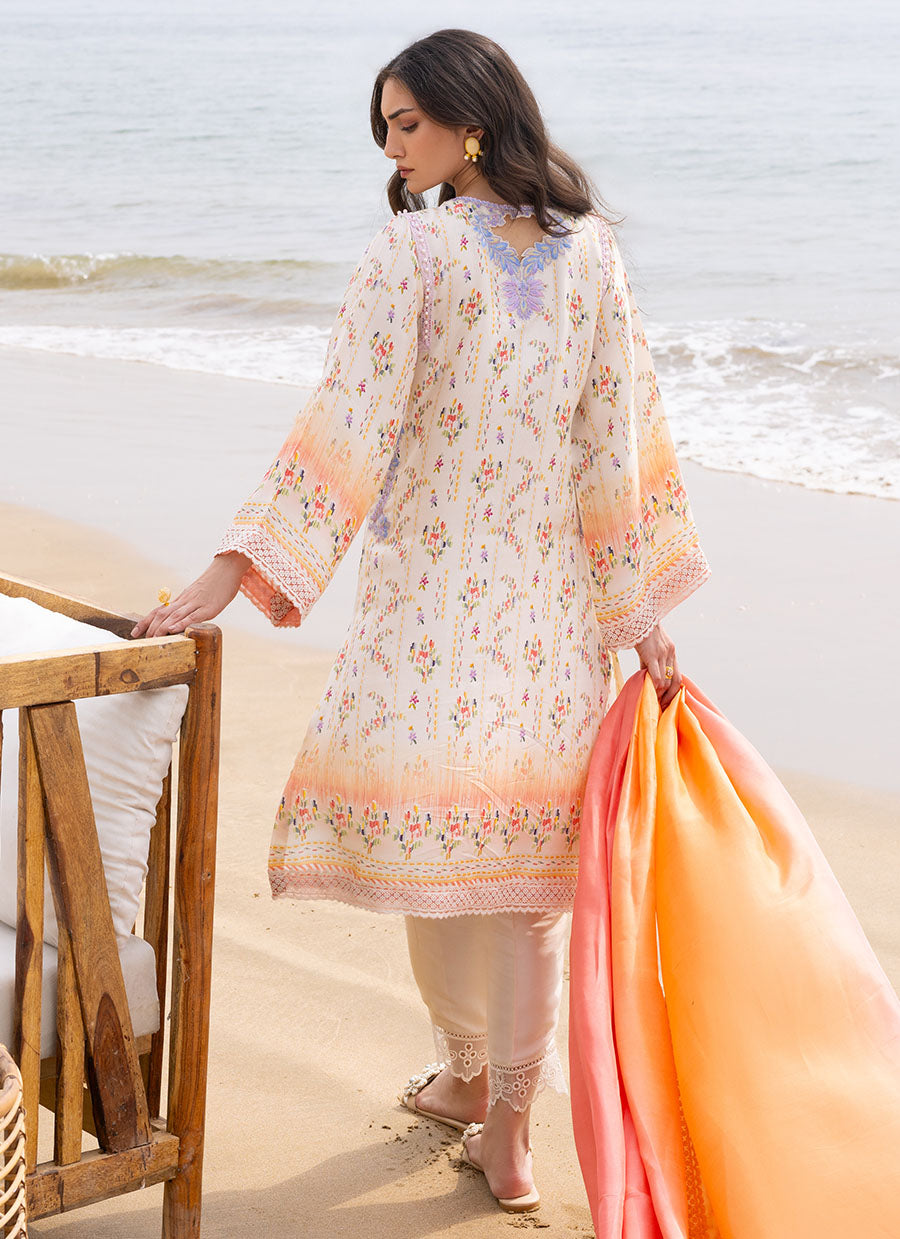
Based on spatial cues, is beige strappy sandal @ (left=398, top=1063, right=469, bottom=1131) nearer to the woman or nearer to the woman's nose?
the woman

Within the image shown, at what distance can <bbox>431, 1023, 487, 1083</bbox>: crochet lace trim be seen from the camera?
2383 mm

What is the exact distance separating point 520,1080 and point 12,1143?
97cm

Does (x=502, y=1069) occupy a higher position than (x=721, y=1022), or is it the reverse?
(x=721, y=1022)

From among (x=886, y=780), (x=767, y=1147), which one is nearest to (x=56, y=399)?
(x=886, y=780)

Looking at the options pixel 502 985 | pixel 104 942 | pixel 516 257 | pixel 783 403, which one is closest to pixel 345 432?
pixel 516 257

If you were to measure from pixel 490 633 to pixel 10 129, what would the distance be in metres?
25.9

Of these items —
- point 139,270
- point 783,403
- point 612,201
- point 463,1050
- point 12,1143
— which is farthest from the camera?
point 612,201

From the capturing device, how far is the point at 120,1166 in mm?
1939

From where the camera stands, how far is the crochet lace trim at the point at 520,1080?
2.25 metres

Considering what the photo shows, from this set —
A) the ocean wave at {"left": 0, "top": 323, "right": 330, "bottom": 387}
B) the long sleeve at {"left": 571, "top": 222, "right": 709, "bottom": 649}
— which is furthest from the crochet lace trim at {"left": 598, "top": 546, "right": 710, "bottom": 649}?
the ocean wave at {"left": 0, "top": 323, "right": 330, "bottom": 387}

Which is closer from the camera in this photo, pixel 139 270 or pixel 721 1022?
pixel 721 1022

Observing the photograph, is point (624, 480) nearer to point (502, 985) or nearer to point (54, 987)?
point (502, 985)

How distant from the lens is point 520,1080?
88.8 inches

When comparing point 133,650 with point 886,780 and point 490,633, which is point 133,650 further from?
point 886,780
